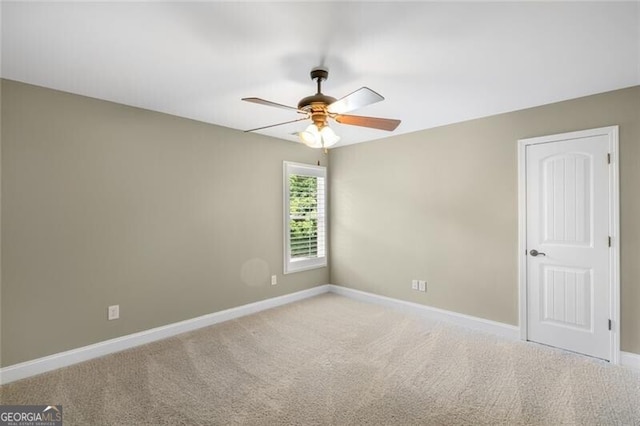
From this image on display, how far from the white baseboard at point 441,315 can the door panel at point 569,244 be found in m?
0.24

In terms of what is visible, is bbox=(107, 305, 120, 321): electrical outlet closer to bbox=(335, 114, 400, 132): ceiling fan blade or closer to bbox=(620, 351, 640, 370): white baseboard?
bbox=(335, 114, 400, 132): ceiling fan blade

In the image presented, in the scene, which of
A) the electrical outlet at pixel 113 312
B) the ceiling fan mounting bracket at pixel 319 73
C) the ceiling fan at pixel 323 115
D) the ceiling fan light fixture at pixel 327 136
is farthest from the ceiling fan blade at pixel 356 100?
the electrical outlet at pixel 113 312

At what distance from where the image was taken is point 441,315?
3.97 meters

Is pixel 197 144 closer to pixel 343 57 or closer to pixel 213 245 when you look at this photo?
pixel 213 245

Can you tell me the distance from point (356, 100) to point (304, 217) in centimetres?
306

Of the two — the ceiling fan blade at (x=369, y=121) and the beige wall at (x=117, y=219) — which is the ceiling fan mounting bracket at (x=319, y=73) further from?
the beige wall at (x=117, y=219)

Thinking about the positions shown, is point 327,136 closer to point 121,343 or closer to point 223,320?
point 223,320

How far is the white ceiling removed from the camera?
172 centimetres

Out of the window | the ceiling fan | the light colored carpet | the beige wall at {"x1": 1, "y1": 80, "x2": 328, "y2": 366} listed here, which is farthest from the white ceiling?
the light colored carpet

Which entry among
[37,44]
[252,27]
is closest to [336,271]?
[252,27]

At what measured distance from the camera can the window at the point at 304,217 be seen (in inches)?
184

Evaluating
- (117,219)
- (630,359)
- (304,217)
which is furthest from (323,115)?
(630,359)

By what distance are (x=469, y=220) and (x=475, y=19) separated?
2.48 m

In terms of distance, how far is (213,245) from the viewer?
12.7ft
